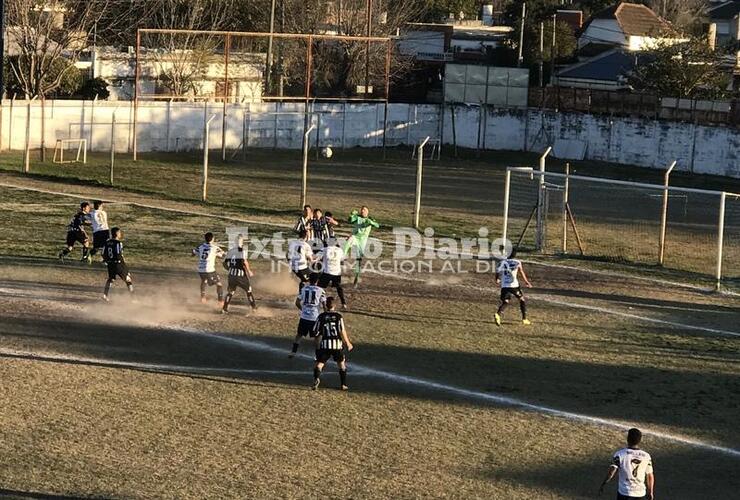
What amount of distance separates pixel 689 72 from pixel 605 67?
11.7m

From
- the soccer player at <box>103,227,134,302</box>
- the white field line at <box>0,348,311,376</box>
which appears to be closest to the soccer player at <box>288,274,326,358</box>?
the white field line at <box>0,348,311,376</box>

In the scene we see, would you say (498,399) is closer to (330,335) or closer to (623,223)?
(330,335)

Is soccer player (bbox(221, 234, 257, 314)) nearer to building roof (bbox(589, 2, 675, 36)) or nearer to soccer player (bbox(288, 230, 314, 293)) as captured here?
soccer player (bbox(288, 230, 314, 293))

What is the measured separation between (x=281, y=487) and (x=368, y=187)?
30.5m

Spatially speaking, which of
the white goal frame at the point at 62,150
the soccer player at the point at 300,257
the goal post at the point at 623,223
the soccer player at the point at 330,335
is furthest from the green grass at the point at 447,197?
the soccer player at the point at 330,335

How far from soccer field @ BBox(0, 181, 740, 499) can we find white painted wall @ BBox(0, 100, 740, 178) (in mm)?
21581

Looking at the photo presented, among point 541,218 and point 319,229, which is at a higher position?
point 541,218

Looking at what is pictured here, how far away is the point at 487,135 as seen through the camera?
61625 mm

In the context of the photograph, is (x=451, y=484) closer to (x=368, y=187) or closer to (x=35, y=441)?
(x=35, y=441)

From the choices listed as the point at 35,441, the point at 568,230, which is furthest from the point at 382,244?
the point at 35,441

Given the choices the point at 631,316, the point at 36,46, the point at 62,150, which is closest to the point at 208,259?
the point at 631,316

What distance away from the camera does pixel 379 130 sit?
60531 millimetres

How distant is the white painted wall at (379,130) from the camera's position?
49.5 meters

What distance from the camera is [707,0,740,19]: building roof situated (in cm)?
9862
